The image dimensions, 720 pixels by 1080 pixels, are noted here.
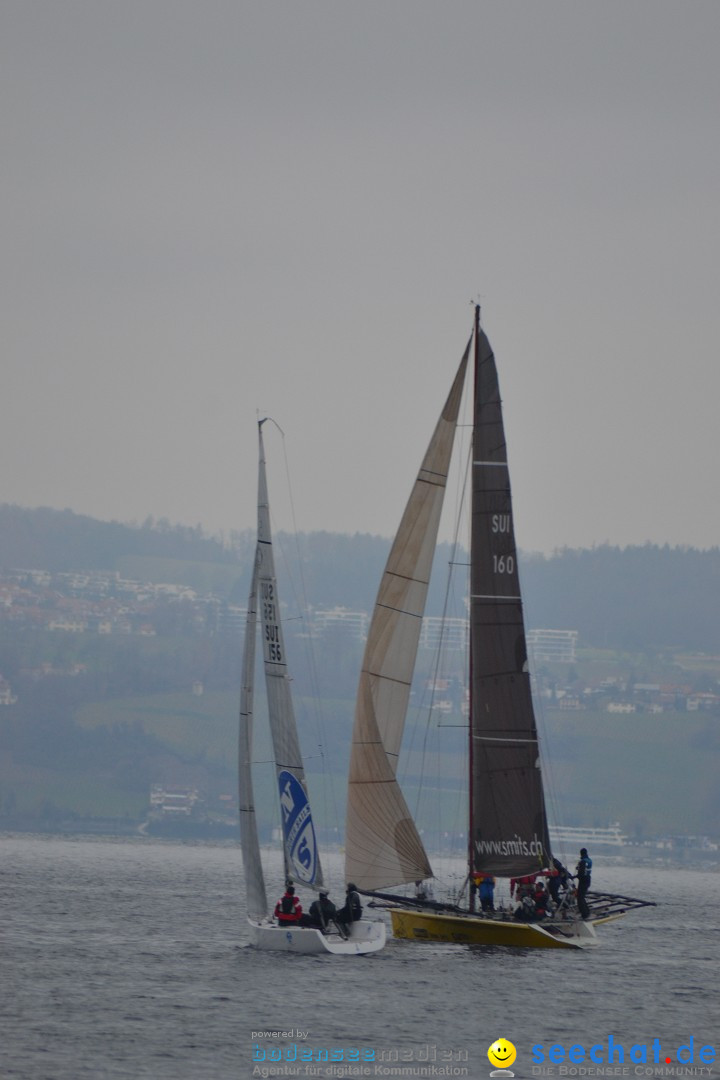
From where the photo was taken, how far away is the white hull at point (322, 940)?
44.6 meters

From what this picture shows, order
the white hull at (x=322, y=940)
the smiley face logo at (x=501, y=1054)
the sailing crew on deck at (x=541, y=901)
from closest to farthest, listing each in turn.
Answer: the smiley face logo at (x=501, y=1054)
the white hull at (x=322, y=940)
the sailing crew on deck at (x=541, y=901)

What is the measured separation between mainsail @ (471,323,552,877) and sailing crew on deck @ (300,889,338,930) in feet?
15.0

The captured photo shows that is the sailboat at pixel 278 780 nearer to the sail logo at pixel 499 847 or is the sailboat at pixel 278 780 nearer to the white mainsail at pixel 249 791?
the white mainsail at pixel 249 791

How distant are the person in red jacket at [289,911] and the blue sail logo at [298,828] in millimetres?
776

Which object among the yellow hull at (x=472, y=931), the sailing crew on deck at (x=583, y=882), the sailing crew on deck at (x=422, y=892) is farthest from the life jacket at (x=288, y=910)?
the sailing crew on deck at (x=583, y=882)

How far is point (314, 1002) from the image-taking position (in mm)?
39594

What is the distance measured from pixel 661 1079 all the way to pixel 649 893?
74.2m

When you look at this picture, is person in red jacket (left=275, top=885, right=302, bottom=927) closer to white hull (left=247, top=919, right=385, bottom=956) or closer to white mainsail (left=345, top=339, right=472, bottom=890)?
white hull (left=247, top=919, right=385, bottom=956)

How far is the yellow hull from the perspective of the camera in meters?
45.9

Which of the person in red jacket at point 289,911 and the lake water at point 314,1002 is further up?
the person in red jacket at point 289,911

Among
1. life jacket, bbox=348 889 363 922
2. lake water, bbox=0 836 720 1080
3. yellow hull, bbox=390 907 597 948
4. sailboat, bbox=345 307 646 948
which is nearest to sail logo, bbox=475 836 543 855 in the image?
sailboat, bbox=345 307 646 948

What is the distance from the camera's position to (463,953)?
47875 mm

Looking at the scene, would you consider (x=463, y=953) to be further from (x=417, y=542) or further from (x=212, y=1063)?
(x=212, y=1063)

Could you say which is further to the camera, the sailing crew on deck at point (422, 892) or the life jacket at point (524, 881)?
the life jacket at point (524, 881)
